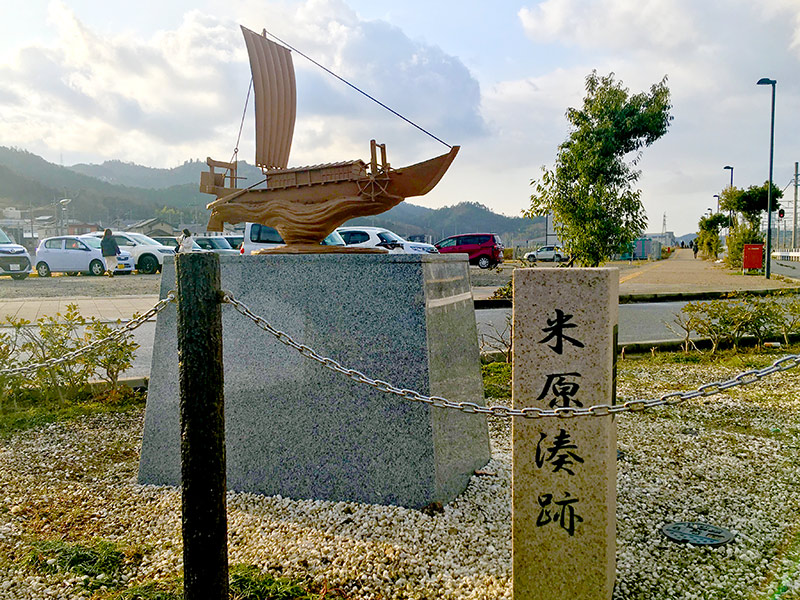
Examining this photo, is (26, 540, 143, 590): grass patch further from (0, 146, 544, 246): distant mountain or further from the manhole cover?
(0, 146, 544, 246): distant mountain

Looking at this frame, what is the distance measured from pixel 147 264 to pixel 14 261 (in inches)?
181

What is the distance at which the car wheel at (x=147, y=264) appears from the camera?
78.0ft

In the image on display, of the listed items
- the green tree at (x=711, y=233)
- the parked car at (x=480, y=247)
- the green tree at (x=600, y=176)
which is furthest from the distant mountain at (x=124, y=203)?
the green tree at (x=600, y=176)

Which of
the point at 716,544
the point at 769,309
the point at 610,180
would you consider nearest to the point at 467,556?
the point at 716,544

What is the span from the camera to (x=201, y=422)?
95.1 inches

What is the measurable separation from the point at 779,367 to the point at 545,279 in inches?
35.9

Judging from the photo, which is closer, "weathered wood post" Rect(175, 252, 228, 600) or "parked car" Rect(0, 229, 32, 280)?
"weathered wood post" Rect(175, 252, 228, 600)

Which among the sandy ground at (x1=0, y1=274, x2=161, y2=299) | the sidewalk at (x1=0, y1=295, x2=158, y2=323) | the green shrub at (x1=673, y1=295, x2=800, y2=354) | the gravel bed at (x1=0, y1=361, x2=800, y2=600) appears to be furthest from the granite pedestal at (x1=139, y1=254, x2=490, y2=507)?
the sandy ground at (x1=0, y1=274, x2=161, y2=299)

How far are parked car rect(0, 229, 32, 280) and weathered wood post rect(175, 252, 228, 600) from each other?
21.0m

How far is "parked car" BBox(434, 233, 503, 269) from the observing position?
25188 mm

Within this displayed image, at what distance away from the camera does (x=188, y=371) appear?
240cm

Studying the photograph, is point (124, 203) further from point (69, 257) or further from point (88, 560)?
point (88, 560)

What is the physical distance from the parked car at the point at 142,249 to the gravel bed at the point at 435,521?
19.8 metres

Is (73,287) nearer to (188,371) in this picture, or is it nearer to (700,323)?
(700,323)
